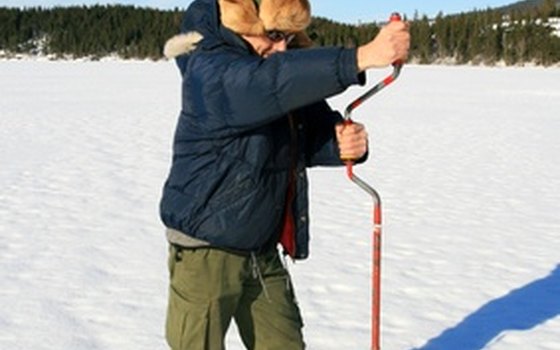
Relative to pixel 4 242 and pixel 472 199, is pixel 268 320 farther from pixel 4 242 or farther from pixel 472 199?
pixel 472 199

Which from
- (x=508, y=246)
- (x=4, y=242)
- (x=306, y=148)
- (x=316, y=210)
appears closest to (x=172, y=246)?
(x=306, y=148)

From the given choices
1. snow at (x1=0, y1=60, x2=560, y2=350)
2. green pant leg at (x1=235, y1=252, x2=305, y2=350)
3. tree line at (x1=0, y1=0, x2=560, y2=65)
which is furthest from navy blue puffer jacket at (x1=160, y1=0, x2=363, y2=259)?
tree line at (x1=0, y1=0, x2=560, y2=65)

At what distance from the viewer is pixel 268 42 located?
8.32ft

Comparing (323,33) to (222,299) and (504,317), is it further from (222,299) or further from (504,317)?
(222,299)

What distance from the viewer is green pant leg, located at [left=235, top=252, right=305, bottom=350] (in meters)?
2.80

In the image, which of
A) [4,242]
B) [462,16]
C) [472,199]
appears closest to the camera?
[4,242]

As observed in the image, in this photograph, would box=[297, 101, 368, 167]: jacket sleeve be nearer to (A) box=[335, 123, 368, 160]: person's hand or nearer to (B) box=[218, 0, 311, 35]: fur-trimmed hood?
(A) box=[335, 123, 368, 160]: person's hand

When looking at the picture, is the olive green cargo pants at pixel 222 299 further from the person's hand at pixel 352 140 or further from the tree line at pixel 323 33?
the tree line at pixel 323 33

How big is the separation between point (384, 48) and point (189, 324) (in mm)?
1135

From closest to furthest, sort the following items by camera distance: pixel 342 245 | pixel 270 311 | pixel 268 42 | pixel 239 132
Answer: pixel 239 132, pixel 268 42, pixel 270 311, pixel 342 245

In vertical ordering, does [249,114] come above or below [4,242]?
above

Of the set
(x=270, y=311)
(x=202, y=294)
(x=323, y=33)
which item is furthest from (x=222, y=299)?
(x=323, y=33)

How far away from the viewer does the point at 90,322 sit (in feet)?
14.7

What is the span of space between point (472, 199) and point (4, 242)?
4.84 meters
